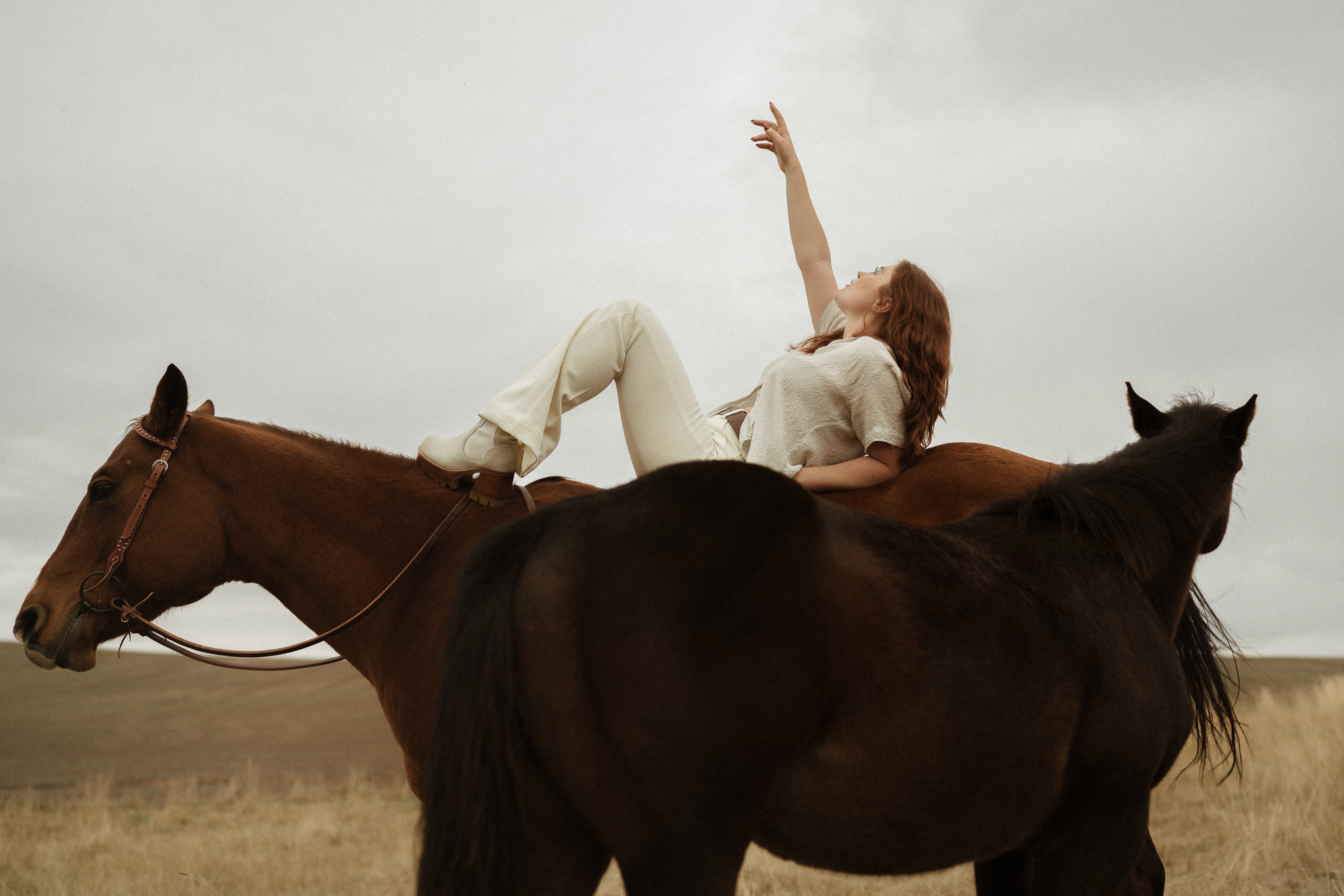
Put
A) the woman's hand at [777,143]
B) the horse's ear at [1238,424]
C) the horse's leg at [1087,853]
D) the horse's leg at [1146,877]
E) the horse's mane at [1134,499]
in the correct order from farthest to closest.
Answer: the woman's hand at [777,143]
the horse's leg at [1146,877]
the horse's ear at [1238,424]
the horse's mane at [1134,499]
the horse's leg at [1087,853]

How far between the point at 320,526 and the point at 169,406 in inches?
32.7

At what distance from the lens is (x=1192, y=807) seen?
8852 millimetres

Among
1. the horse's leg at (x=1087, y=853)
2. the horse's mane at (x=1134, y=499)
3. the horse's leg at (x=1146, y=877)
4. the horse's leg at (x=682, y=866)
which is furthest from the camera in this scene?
the horse's leg at (x=1146, y=877)

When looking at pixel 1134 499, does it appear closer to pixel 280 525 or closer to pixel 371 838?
pixel 280 525

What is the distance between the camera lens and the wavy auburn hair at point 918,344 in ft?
11.3

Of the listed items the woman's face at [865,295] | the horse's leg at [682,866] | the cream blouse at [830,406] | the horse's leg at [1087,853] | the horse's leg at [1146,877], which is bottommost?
→ the horse's leg at [1146,877]

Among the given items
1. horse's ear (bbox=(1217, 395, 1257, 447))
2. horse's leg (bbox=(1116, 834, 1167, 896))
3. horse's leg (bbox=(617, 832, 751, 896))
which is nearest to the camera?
horse's leg (bbox=(617, 832, 751, 896))

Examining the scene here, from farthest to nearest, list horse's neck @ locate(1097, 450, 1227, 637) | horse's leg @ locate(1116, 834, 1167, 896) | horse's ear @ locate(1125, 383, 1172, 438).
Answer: horse's leg @ locate(1116, 834, 1167, 896)
horse's ear @ locate(1125, 383, 1172, 438)
horse's neck @ locate(1097, 450, 1227, 637)

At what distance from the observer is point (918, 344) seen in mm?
3555

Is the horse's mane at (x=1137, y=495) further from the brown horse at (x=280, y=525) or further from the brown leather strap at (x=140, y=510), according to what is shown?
the brown leather strap at (x=140, y=510)

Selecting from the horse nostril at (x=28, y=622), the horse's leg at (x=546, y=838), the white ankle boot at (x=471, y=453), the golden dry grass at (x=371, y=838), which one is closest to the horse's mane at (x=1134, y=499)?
the horse's leg at (x=546, y=838)

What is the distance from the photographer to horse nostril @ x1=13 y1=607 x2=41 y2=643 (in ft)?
11.0

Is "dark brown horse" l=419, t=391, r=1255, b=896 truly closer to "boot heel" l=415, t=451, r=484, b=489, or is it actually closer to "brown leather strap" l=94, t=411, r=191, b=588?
"boot heel" l=415, t=451, r=484, b=489

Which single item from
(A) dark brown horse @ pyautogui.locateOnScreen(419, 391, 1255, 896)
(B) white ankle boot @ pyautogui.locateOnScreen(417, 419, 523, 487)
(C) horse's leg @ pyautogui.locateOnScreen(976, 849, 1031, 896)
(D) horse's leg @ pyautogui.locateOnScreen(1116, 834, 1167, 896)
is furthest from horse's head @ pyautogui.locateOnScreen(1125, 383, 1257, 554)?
(B) white ankle boot @ pyautogui.locateOnScreen(417, 419, 523, 487)
